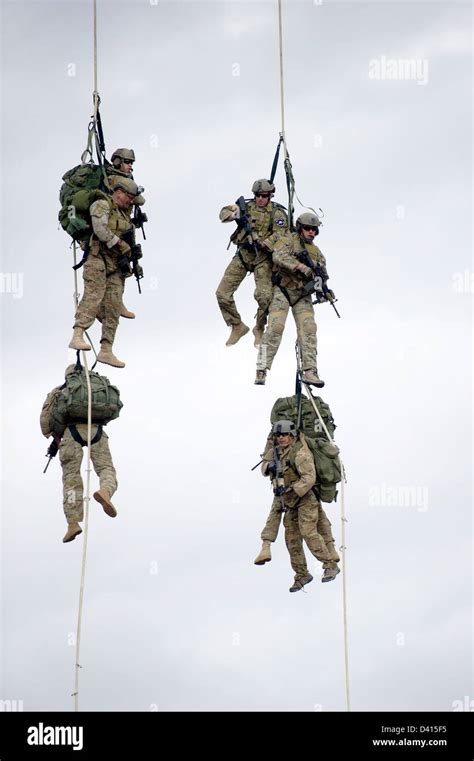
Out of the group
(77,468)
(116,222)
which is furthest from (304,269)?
(77,468)

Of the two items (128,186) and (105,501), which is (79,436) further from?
(128,186)

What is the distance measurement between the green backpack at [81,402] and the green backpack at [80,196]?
210cm

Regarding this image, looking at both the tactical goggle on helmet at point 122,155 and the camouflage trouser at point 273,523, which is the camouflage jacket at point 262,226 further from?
the camouflage trouser at point 273,523

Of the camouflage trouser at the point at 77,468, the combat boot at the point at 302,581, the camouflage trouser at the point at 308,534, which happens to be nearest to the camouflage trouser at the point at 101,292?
the camouflage trouser at the point at 77,468

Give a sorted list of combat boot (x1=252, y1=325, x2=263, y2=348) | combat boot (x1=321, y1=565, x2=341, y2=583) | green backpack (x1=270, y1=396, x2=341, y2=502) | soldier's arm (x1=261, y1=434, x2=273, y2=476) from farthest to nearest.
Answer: combat boot (x1=252, y1=325, x2=263, y2=348), combat boot (x1=321, y1=565, x2=341, y2=583), green backpack (x1=270, y1=396, x2=341, y2=502), soldier's arm (x1=261, y1=434, x2=273, y2=476)

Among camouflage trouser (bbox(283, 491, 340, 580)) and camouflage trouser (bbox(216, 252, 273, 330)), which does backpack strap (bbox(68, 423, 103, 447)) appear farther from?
camouflage trouser (bbox(283, 491, 340, 580))

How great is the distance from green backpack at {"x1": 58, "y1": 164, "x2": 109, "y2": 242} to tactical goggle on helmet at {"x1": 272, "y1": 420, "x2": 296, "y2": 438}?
3.98 metres

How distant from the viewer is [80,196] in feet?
171

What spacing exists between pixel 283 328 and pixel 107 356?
2695mm

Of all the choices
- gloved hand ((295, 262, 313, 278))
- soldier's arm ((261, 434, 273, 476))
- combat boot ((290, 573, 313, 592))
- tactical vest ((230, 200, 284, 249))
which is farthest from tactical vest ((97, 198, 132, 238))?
combat boot ((290, 573, 313, 592))

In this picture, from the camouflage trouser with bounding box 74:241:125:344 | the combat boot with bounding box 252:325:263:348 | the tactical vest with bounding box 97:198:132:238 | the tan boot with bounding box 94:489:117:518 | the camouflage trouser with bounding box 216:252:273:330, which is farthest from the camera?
the combat boot with bounding box 252:325:263:348

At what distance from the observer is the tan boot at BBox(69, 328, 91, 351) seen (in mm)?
52188
